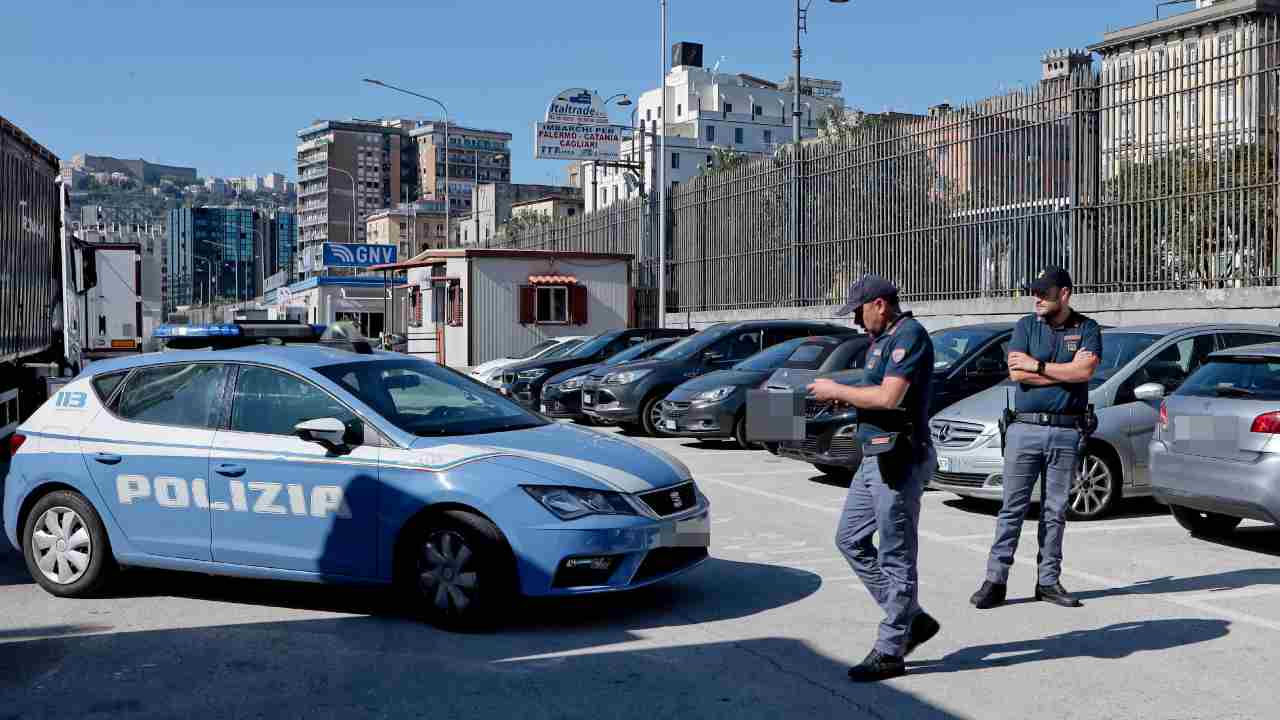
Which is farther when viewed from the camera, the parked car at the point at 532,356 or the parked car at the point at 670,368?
the parked car at the point at 532,356

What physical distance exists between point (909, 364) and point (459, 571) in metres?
2.52

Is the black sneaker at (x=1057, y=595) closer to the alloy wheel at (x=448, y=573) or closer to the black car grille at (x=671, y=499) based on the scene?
the black car grille at (x=671, y=499)

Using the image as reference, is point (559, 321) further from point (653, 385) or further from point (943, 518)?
point (943, 518)

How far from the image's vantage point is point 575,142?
43.4 m

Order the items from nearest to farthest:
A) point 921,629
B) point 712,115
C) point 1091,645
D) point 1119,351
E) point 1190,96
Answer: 1. point 921,629
2. point 1091,645
3. point 1119,351
4. point 1190,96
5. point 712,115

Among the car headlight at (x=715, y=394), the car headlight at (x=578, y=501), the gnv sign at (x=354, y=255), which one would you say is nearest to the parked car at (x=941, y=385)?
the car headlight at (x=715, y=394)

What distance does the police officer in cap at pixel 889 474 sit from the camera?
555cm

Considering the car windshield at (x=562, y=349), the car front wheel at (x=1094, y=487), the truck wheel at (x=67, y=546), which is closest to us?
Result: the truck wheel at (x=67, y=546)

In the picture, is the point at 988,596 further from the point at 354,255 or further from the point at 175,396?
the point at 354,255

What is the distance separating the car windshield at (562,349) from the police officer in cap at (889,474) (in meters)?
17.6

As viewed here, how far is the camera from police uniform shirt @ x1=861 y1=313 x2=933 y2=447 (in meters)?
5.55

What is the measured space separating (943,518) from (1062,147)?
30.4ft

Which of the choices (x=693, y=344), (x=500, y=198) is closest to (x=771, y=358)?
(x=693, y=344)

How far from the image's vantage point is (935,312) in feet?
67.4
